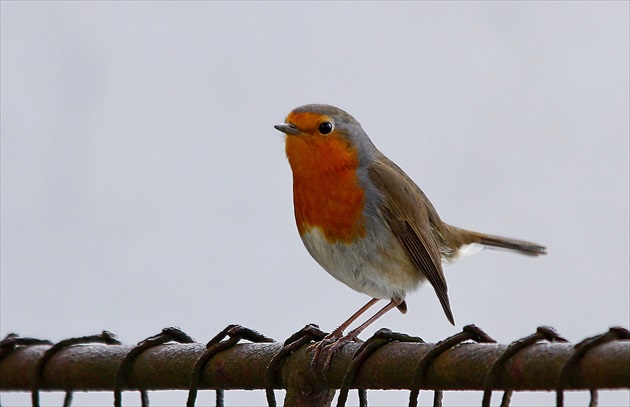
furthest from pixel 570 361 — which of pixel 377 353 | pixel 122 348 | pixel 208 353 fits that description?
pixel 122 348

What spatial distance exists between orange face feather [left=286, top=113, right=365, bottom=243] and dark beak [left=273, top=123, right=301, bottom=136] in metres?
0.02

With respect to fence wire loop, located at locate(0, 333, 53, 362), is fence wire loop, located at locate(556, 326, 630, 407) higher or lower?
higher

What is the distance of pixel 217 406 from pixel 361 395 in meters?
0.25

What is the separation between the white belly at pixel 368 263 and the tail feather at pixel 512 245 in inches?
34.9

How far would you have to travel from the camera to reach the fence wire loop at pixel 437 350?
3.76ft

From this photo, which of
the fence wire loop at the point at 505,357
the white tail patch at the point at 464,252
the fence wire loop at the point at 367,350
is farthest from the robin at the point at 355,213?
the fence wire loop at the point at 505,357

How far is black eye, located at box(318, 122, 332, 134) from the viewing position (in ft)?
9.58

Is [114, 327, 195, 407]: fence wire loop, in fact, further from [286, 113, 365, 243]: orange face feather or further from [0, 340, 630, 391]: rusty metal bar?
[286, 113, 365, 243]: orange face feather

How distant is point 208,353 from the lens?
4.69 feet

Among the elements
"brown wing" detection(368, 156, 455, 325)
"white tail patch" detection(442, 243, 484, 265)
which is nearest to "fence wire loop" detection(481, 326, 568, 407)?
"brown wing" detection(368, 156, 455, 325)

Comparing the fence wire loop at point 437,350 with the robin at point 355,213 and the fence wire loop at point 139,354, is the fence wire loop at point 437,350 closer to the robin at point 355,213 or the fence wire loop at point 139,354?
the fence wire loop at point 139,354

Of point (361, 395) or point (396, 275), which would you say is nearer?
point (361, 395)

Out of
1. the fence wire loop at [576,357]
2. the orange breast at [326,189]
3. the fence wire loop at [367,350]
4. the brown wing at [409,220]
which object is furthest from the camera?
Answer: the brown wing at [409,220]

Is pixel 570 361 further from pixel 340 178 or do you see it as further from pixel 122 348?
pixel 340 178
